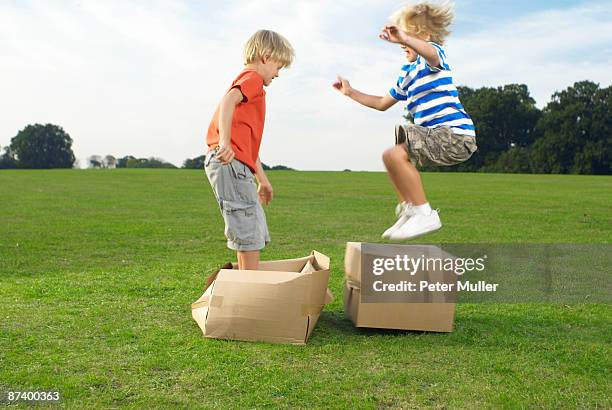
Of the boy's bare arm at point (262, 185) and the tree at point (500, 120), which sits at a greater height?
the tree at point (500, 120)

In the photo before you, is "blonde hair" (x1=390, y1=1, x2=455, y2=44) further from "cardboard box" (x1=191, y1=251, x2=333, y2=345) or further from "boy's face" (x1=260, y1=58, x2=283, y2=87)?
"cardboard box" (x1=191, y1=251, x2=333, y2=345)

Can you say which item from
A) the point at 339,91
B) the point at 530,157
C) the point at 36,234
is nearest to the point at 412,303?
the point at 339,91

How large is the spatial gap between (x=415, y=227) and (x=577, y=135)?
5338 centimetres

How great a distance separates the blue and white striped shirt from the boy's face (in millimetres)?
1037

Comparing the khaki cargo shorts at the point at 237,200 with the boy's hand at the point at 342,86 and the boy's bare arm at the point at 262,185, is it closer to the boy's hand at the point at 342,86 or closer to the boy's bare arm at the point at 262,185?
the boy's bare arm at the point at 262,185

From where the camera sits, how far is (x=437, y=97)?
3.57 metres

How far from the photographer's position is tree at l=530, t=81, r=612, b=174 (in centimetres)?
5072

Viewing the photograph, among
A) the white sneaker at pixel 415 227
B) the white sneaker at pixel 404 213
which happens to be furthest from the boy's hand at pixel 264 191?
the white sneaker at pixel 415 227

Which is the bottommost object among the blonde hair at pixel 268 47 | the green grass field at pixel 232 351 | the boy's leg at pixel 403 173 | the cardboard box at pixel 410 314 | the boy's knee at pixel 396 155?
the green grass field at pixel 232 351

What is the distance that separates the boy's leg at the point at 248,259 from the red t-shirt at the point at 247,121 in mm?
580

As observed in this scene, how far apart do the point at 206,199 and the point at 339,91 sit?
48.0 feet

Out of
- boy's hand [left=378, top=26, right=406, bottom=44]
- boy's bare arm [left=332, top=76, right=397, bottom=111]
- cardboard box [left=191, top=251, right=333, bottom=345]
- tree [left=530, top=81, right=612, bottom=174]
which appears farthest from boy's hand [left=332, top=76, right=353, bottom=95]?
tree [left=530, top=81, right=612, bottom=174]

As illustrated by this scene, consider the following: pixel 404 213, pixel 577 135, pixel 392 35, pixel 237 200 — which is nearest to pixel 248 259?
pixel 237 200

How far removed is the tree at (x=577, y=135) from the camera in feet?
166
